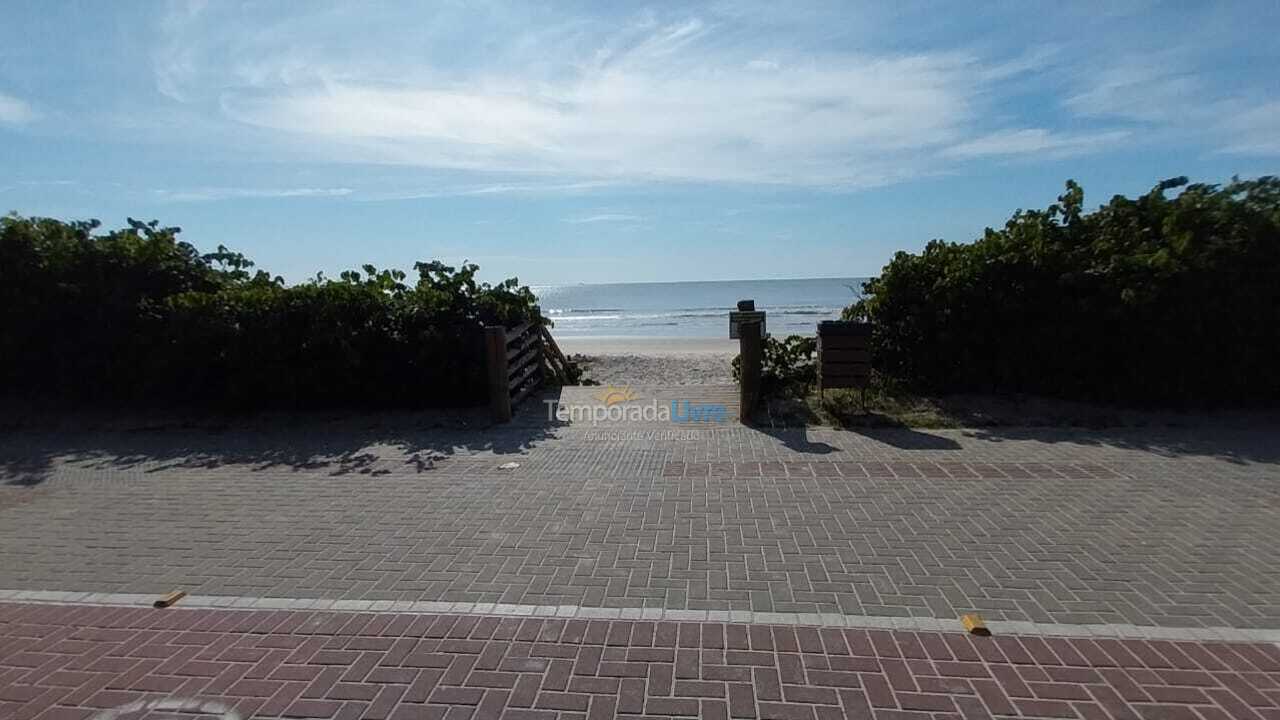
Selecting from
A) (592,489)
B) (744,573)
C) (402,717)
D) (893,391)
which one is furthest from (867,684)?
(893,391)

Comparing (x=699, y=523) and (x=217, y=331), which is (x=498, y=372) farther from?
(x=699, y=523)

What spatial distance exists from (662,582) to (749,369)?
4.40 meters

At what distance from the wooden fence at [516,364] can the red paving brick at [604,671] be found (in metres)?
4.85

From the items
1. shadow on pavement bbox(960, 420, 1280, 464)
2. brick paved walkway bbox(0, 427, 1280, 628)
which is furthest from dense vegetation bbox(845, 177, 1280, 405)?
brick paved walkway bbox(0, 427, 1280, 628)

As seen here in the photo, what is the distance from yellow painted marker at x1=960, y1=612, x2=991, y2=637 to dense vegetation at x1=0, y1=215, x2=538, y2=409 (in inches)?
262

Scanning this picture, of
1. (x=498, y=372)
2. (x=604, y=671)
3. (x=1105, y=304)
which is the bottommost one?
(x=604, y=671)

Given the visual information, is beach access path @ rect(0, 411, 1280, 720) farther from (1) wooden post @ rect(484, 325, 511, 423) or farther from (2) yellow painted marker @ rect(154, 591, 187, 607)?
(1) wooden post @ rect(484, 325, 511, 423)

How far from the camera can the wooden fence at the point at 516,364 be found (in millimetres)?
8148

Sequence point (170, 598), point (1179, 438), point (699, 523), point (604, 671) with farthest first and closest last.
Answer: point (1179, 438) → point (699, 523) → point (170, 598) → point (604, 671)

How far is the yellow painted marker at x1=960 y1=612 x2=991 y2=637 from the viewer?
10.3ft

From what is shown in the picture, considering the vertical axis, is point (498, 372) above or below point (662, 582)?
above

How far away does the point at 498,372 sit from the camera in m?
8.16
